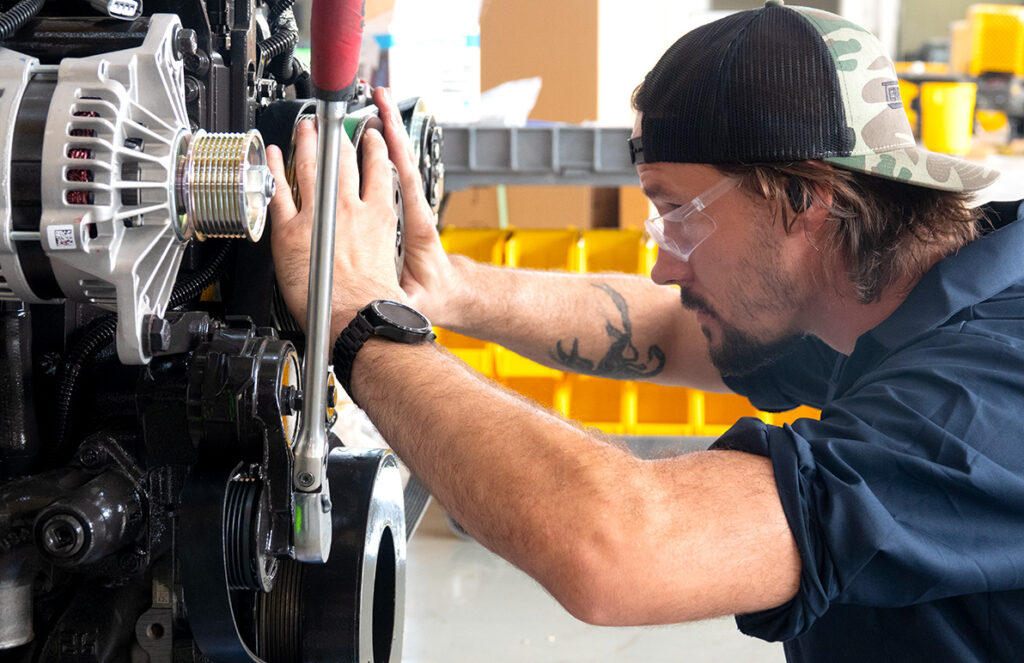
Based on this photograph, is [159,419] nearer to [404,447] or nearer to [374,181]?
[404,447]

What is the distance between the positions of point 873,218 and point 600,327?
545 millimetres

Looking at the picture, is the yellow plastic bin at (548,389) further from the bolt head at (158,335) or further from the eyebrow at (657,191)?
the bolt head at (158,335)

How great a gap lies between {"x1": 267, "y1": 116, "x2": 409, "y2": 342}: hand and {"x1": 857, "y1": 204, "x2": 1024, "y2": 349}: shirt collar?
0.52 m

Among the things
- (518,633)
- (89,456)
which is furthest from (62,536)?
(518,633)

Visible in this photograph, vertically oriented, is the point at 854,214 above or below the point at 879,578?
above

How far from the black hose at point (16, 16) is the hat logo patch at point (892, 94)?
2.75 ft

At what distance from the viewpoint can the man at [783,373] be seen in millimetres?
829

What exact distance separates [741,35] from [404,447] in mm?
561

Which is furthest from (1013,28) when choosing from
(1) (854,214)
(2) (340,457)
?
(2) (340,457)

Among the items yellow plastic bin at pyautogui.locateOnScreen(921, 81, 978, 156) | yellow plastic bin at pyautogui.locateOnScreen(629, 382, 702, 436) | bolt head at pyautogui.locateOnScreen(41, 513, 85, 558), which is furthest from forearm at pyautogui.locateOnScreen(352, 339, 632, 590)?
yellow plastic bin at pyautogui.locateOnScreen(921, 81, 978, 156)

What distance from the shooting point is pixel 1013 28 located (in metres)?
6.93

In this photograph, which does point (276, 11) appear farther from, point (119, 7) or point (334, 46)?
point (334, 46)

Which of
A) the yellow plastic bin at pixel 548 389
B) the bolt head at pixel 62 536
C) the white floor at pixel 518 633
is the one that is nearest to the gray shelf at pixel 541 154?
the yellow plastic bin at pixel 548 389

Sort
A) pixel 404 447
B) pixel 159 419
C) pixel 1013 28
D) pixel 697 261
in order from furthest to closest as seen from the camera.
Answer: pixel 1013 28 < pixel 697 261 < pixel 404 447 < pixel 159 419
